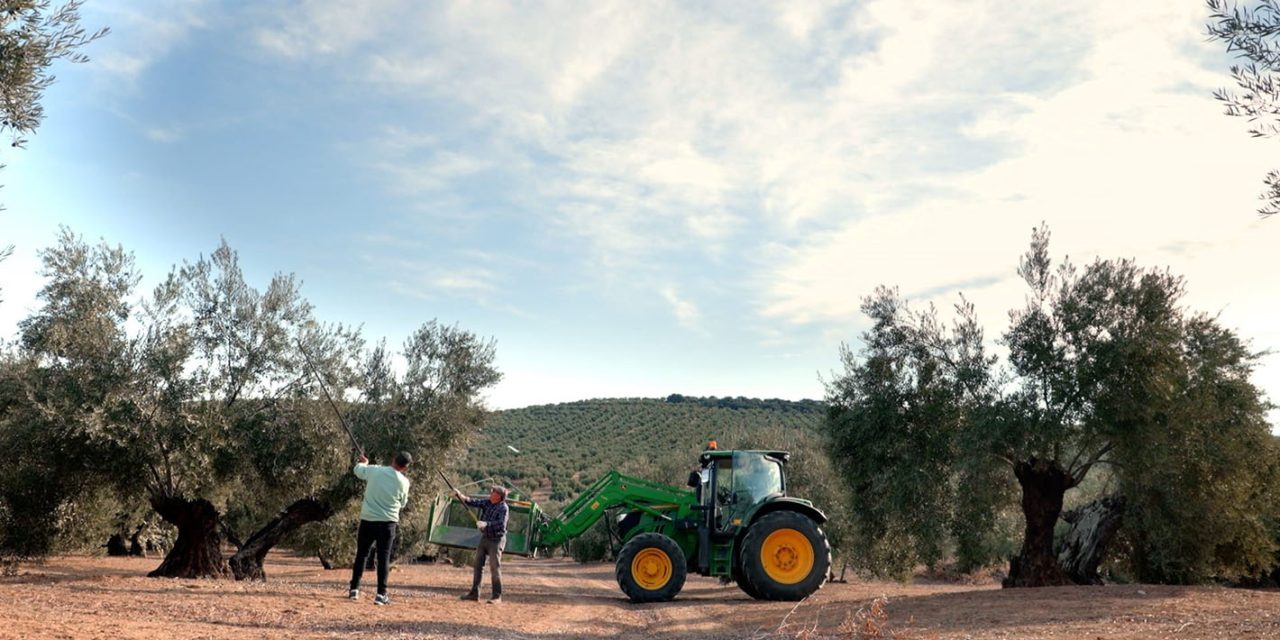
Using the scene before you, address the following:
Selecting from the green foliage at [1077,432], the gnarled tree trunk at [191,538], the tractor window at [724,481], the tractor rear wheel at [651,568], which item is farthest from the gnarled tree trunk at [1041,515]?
the gnarled tree trunk at [191,538]

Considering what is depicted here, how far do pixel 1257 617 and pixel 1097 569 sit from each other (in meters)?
9.23

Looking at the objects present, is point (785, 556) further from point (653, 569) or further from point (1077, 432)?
point (1077, 432)

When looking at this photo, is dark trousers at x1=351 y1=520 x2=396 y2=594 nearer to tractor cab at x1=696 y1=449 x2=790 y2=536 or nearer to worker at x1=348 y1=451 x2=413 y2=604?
worker at x1=348 y1=451 x2=413 y2=604

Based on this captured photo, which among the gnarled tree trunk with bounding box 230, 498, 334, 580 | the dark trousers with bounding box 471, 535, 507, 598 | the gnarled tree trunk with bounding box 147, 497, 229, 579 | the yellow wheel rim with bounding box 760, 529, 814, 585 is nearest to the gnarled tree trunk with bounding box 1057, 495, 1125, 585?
the yellow wheel rim with bounding box 760, 529, 814, 585

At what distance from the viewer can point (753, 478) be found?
1725 centimetres

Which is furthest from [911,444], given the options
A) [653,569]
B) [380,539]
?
[380,539]

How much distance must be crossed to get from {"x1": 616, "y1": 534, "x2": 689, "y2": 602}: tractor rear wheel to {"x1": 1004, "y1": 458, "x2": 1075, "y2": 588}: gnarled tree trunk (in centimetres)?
751

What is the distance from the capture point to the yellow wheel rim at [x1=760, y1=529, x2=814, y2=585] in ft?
53.7

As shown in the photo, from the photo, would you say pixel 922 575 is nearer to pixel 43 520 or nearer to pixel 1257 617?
pixel 1257 617

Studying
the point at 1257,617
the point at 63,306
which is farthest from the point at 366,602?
the point at 1257,617

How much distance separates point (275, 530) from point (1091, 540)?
18549mm

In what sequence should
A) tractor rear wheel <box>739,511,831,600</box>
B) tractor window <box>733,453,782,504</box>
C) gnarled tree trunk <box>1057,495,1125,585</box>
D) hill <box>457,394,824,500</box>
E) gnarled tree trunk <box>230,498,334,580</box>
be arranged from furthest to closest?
hill <box>457,394,824,500</box> < gnarled tree trunk <box>230,498,334,580</box> < gnarled tree trunk <box>1057,495,1125,585</box> < tractor window <box>733,453,782,504</box> < tractor rear wheel <box>739,511,831,600</box>

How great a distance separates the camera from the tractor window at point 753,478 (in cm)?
1712

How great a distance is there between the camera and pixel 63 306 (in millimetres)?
17828
